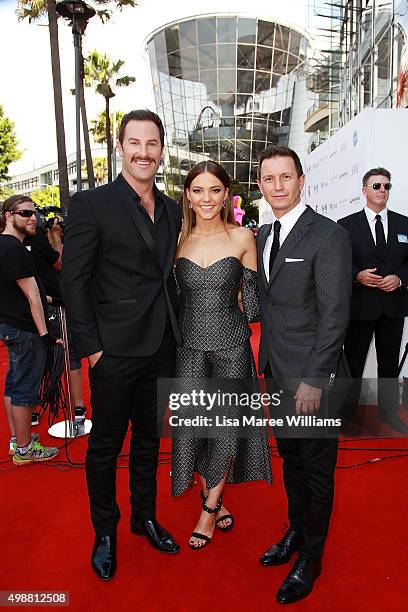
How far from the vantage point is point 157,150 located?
2.34 metres

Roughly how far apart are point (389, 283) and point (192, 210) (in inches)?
76.8

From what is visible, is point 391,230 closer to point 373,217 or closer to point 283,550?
point 373,217

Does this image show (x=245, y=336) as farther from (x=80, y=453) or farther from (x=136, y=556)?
(x=80, y=453)

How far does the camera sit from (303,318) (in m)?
2.09

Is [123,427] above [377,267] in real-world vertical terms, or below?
below

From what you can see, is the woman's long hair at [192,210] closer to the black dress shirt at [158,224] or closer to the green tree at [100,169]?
the black dress shirt at [158,224]

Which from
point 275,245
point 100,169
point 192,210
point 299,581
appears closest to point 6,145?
point 100,169

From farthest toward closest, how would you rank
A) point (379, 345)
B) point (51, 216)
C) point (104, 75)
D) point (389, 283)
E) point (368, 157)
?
point (104, 75) < point (51, 216) < point (368, 157) < point (379, 345) < point (389, 283)

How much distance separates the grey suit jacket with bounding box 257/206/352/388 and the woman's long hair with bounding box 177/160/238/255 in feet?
1.72

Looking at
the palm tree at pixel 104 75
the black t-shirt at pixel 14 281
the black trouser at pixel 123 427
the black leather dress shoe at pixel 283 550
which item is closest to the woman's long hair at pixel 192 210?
the black trouser at pixel 123 427

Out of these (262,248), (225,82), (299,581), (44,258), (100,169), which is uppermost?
(225,82)

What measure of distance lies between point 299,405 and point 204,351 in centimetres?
62

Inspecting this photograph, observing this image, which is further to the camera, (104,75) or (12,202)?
(104,75)

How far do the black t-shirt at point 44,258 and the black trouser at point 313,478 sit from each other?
96.9 inches
